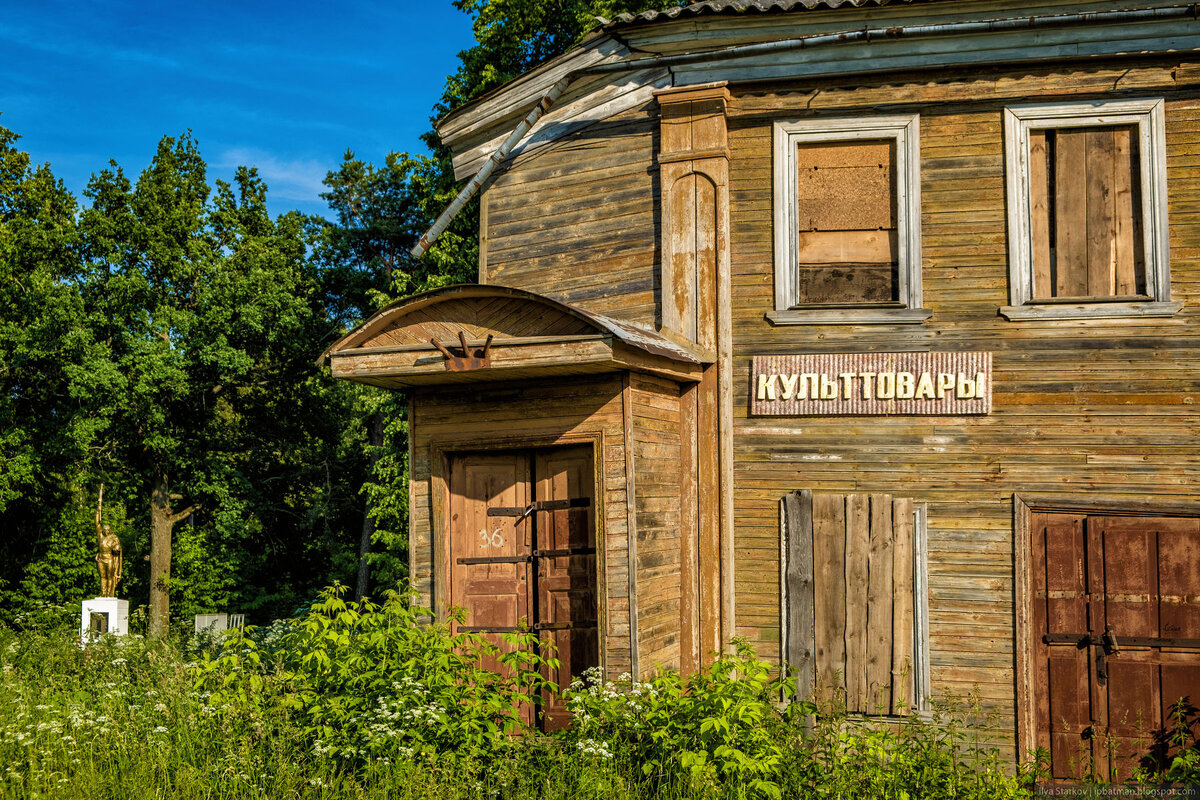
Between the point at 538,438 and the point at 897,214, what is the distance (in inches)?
147

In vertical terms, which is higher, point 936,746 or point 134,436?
point 134,436

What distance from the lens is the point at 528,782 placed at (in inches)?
215

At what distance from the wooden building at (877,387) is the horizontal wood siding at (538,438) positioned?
0.08ft

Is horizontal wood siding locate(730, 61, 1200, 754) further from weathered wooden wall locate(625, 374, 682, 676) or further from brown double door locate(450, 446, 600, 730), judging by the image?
brown double door locate(450, 446, 600, 730)

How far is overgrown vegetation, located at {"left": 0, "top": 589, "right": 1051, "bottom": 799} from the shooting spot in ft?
17.4

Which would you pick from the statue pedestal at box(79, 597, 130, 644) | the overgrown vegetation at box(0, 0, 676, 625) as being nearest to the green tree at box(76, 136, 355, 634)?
the overgrown vegetation at box(0, 0, 676, 625)

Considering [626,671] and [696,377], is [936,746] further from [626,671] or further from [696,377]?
[696,377]

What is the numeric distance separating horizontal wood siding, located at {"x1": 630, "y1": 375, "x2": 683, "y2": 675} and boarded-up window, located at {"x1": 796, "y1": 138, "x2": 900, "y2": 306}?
1.66 meters

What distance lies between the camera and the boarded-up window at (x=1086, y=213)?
786 cm

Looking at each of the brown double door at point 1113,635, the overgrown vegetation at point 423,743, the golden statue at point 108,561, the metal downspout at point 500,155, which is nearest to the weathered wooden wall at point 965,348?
the brown double door at point 1113,635

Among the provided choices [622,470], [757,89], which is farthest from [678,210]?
[622,470]

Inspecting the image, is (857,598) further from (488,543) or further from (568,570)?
(488,543)

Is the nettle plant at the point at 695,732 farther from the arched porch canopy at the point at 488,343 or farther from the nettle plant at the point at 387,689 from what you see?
the arched porch canopy at the point at 488,343

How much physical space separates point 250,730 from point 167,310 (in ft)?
61.2
